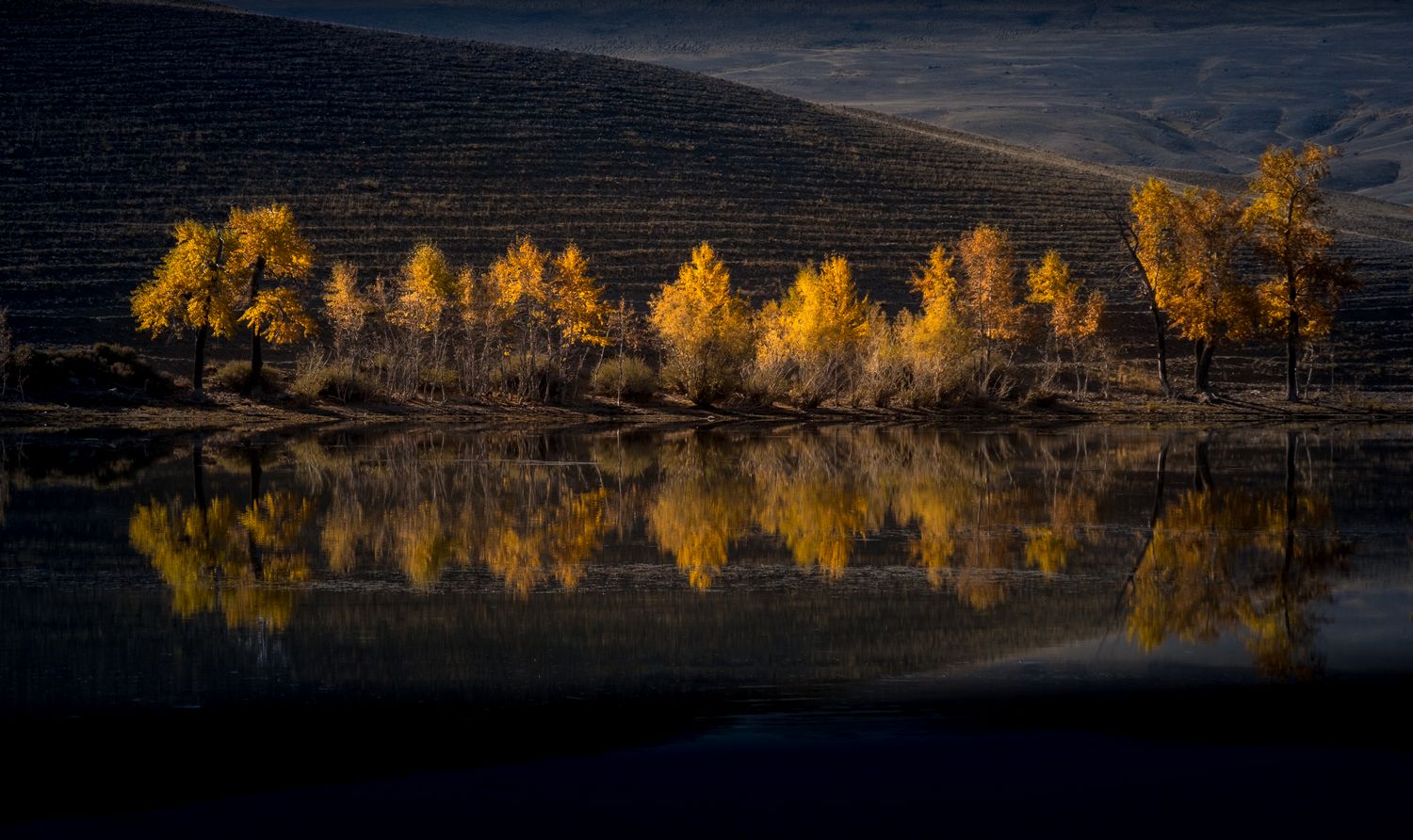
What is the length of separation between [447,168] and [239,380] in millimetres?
37068

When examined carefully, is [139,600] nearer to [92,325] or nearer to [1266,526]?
[1266,526]

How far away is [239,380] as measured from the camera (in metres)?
46.5

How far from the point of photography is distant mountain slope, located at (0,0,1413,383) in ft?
229

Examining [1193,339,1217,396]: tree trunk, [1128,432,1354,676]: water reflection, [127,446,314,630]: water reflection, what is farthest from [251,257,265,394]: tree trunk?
[1193,339,1217,396]: tree trunk

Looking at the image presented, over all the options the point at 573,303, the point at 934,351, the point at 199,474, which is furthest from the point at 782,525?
the point at 573,303

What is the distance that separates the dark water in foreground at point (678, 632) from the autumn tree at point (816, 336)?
21.8 meters

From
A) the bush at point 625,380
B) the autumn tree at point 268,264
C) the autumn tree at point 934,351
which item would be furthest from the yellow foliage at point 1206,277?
the autumn tree at point 268,264

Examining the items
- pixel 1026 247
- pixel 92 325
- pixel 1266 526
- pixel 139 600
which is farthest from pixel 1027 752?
pixel 1026 247

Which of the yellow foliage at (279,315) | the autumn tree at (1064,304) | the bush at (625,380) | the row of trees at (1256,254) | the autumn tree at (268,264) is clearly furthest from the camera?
the autumn tree at (1064,304)

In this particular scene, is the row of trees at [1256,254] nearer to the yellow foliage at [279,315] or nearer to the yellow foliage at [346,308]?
the yellow foliage at [346,308]

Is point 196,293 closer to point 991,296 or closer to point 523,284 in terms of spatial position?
point 523,284

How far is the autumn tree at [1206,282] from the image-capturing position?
50406mm

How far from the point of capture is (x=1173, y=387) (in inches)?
2083

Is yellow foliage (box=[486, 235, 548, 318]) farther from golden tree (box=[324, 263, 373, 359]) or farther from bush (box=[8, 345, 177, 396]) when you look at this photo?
bush (box=[8, 345, 177, 396])
